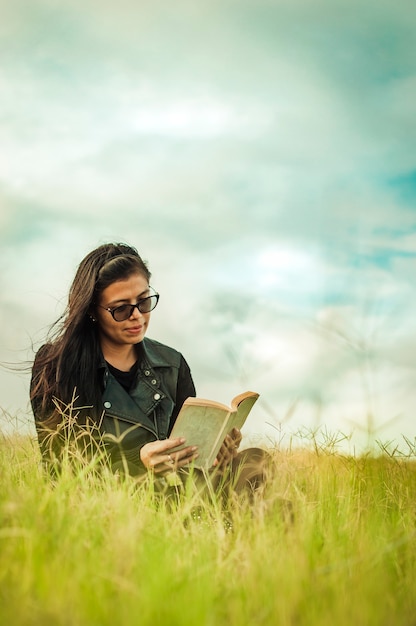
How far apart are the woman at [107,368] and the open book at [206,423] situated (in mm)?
541

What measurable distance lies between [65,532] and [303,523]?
3.68 ft

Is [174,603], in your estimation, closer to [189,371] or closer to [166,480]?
[166,480]

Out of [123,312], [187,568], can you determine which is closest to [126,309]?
[123,312]

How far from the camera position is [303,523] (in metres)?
3.22

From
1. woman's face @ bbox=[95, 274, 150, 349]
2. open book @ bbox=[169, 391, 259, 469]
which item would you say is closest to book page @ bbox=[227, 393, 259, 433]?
open book @ bbox=[169, 391, 259, 469]

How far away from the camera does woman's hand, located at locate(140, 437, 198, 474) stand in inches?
150

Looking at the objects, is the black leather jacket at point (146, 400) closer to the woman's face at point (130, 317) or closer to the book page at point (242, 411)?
the woman's face at point (130, 317)

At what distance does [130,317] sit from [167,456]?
1.22 metres

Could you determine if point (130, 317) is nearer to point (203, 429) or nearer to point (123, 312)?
point (123, 312)

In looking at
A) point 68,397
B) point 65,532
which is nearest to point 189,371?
point 68,397

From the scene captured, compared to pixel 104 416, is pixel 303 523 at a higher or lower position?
lower

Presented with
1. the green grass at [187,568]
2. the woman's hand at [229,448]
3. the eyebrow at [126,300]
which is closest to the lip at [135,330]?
the eyebrow at [126,300]

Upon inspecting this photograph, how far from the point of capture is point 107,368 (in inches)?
193

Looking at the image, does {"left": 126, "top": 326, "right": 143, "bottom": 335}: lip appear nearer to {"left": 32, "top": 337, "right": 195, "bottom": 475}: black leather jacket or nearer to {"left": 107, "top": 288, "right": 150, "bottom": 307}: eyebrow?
{"left": 107, "top": 288, "right": 150, "bottom": 307}: eyebrow
